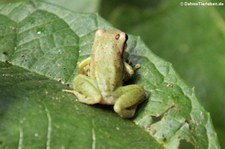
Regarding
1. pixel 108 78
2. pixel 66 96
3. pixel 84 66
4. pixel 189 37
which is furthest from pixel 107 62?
pixel 189 37

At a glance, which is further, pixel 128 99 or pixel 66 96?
pixel 128 99

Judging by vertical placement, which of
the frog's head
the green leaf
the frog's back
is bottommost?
the green leaf

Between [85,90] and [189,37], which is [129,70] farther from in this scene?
[189,37]

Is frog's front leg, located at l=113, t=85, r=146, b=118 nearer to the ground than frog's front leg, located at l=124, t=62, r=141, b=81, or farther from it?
nearer to the ground

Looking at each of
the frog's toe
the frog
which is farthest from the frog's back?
the frog's toe

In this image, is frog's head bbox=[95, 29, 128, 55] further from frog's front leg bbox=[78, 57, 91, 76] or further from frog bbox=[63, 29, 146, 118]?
frog's front leg bbox=[78, 57, 91, 76]

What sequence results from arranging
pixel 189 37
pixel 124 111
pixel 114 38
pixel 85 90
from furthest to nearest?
pixel 189 37 < pixel 114 38 < pixel 85 90 < pixel 124 111

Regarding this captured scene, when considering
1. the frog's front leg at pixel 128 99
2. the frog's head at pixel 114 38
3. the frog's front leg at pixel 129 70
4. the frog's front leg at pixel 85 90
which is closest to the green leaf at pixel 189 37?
the frog's head at pixel 114 38

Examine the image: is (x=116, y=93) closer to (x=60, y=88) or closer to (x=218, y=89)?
(x=60, y=88)
